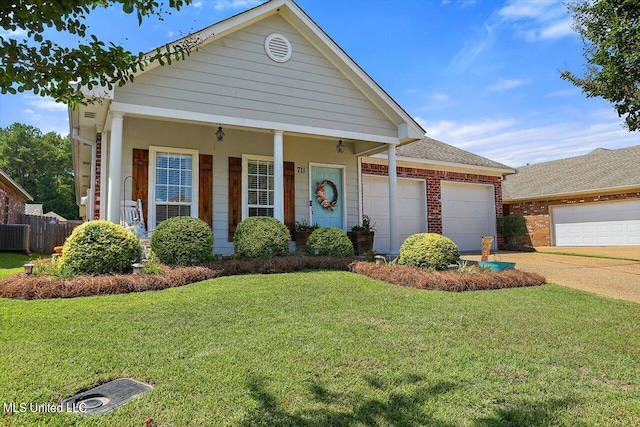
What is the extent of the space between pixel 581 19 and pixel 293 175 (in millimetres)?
6942

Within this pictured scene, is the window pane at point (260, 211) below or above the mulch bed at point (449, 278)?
above

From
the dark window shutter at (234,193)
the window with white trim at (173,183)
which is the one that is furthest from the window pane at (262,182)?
the window with white trim at (173,183)

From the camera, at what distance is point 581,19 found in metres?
6.86

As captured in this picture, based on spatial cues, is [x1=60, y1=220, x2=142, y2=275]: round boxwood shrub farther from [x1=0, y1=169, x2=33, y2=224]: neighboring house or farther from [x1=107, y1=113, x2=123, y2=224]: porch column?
[x1=0, y1=169, x2=33, y2=224]: neighboring house

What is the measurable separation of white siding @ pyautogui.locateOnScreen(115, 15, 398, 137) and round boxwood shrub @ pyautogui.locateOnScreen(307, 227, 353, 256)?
264 cm

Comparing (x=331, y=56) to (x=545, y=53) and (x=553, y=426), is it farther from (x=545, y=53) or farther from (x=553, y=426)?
(x=553, y=426)

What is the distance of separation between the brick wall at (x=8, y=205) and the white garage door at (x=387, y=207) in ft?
45.4

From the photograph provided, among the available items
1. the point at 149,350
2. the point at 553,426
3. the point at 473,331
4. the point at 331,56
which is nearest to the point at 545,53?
the point at 331,56

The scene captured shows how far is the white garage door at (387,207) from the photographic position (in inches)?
492

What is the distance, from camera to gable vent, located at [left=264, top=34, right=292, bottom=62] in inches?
356

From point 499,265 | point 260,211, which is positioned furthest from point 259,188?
point 499,265

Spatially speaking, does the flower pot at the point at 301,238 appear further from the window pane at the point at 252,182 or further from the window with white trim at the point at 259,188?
the window pane at the point at 252,182

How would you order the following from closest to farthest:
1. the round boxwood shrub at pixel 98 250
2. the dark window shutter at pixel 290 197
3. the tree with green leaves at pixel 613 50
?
the tree with green leaves at pixel 613 50 < the round boxwood shrub at pixel 98 250 < the dark window shutter at pixel 290 197

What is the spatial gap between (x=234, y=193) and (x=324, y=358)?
717 cm
